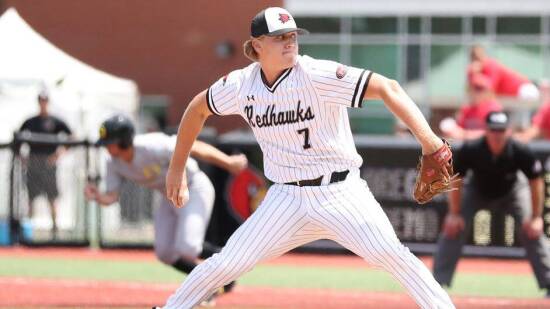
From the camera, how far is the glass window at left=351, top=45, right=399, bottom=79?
32.4 m

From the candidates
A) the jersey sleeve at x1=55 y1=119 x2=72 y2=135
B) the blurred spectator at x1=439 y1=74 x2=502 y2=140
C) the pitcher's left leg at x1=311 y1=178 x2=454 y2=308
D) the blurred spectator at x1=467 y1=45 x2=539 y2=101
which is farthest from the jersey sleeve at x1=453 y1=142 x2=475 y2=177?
the jersey sleeve at x1=55 y1=119 x2=72 y2=135

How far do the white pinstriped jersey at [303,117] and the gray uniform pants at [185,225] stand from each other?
→ 3.54 m

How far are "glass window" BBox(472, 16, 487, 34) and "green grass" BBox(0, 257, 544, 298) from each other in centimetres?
1674

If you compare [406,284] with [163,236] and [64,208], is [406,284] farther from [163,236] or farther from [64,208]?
[64,208]

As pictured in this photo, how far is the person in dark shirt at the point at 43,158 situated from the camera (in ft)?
60.6

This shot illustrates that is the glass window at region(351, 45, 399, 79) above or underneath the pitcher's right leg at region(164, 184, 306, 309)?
above

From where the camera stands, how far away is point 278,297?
11914mm

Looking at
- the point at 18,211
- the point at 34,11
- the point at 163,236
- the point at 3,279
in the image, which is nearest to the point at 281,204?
the point at 163,236

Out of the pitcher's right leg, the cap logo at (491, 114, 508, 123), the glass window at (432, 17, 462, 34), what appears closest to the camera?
the pitcher's right leg

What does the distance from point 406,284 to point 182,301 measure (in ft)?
4.12

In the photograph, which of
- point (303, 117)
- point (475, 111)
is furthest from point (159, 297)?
point (475, 111)

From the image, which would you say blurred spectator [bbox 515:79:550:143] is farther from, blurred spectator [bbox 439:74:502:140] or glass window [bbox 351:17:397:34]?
glass window [bbox 351:17:397:34]

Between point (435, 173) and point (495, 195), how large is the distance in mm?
6044

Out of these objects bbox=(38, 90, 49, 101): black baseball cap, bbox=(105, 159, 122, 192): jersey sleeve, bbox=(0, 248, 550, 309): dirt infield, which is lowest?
bbox=(0, 248, 550, 309): dirt infield
